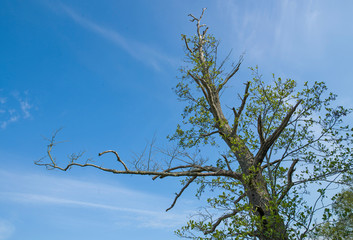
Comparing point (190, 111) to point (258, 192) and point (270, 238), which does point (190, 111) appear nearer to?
point (258, 192)

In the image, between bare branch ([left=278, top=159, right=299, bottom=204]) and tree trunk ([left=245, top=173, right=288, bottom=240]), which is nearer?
tree trunk ([left=245, top=173, right=288, bottom=240])

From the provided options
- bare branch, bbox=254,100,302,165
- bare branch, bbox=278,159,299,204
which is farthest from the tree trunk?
bare branch, bbox=254,100,302,165

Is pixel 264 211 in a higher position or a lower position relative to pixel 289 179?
lower

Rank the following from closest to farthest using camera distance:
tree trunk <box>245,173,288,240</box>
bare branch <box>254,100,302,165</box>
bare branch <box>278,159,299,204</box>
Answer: tree trunk <box>245,173,288,240</box>
bare branch <box>278,159,299,204</box>
bare branch <box>254,100,302,165</box>

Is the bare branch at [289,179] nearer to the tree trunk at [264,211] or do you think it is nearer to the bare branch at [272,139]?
the tree trunk at [264,211]

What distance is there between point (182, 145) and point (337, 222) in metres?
5.48

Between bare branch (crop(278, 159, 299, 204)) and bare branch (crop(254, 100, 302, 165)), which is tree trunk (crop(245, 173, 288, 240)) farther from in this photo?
bare branch (crop(254, 100, 302, 165))

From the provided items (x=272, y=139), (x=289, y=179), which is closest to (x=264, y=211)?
(x=289, y=179)

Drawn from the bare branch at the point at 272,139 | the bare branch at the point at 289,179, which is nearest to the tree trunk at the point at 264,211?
the bare branch at the point at 289,179

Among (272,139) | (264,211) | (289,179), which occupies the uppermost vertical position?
(272,139)

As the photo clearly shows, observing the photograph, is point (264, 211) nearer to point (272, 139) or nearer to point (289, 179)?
point (289, 179)

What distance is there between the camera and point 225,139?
8.80 metres

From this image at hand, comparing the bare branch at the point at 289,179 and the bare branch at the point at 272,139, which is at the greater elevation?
the bare branch at the point at 272,139

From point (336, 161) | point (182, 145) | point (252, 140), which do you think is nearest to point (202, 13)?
point (182, 145)
